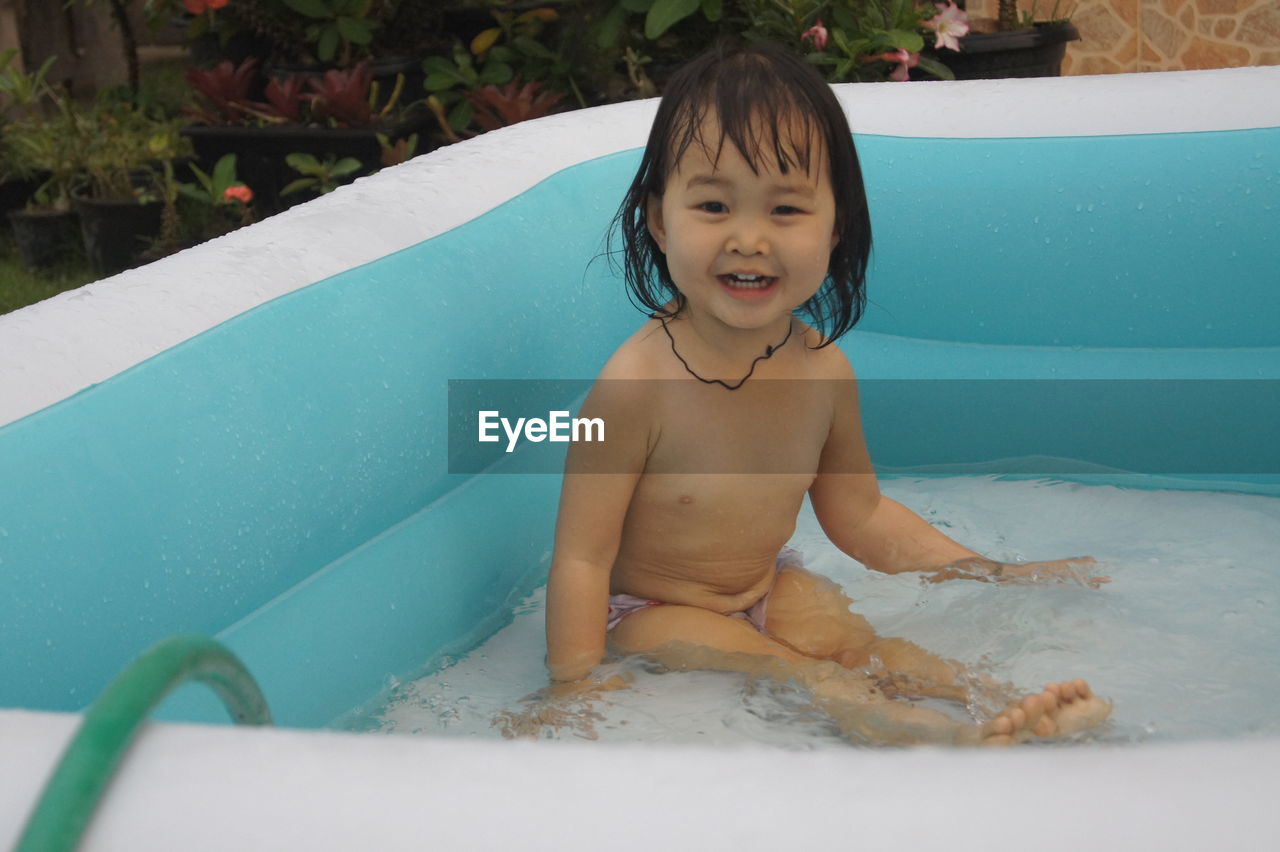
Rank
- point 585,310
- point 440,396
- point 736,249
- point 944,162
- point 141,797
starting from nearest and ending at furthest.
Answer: point 141,797 → point 736,249 → point 440,396 → point 585,310 → point 944,162

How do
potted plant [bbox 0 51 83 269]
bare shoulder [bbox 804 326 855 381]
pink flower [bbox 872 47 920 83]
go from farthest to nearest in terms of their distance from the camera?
potted plant [bbox 0 51 83 269] < pink flower [bbox 872 47 920 83] < bare shoulder [bbox 804 326 855 381]

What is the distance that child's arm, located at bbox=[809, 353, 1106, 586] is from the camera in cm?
173

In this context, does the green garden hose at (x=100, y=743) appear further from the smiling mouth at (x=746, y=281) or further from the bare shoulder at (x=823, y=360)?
the bare shoulder at (x=823, y=360)

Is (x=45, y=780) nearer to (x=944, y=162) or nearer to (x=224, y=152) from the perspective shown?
(x=944, y=162)

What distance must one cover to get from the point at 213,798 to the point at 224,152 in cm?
370

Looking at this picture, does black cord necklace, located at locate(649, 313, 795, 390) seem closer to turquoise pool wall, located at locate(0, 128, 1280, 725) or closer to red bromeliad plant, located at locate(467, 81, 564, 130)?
turquoise pool wall, located at locate(0, 128, 1280, 725)

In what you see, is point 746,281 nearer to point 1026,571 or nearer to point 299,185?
point 1026,571

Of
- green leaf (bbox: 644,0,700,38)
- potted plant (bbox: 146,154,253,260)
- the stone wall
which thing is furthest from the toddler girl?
the stone wall

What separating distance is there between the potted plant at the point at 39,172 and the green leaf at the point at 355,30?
880 mm

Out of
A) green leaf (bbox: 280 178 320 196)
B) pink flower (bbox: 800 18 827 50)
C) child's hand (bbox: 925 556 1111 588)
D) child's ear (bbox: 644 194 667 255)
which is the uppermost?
pink flower (bbox: 800 18 827 50)

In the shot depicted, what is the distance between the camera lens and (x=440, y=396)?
70.2 inches

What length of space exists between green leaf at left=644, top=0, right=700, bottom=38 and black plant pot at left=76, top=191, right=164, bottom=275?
1.49m

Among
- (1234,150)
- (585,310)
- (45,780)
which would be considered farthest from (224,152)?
(45,780)

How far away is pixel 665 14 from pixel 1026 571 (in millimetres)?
2338
